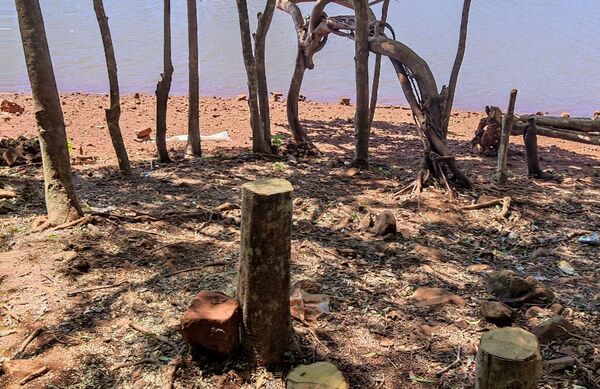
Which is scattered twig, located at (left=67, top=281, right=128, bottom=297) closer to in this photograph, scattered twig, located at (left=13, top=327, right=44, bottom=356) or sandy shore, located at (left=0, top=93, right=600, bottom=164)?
scattered twig, located at (left=13, top=327, right=44, bottom=356)

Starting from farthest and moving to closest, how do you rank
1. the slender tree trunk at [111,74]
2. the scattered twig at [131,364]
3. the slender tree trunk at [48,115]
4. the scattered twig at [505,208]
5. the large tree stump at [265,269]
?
the slender tree trunk at [111,74]
the scattered twig at [505,208]
the slender tree trunk at [48,115]
the scattered twig at [131,364]
the large tree stump at [265,269]

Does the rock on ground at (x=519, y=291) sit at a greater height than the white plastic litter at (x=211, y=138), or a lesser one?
lesser

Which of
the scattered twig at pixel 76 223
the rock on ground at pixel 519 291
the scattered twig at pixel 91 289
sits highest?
the scattered twig at pixel 76 223

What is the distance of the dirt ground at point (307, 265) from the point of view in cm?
308

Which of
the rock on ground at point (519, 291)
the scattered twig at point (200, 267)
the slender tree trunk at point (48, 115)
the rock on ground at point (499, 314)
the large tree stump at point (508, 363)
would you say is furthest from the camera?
the slender tree trunk at point (48, 115)

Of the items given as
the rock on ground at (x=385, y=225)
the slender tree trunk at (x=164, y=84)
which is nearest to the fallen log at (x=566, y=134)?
the rock on ground at (x=385, y=225)

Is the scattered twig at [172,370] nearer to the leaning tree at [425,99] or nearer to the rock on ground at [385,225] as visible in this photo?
the rock on ground at [385,225]

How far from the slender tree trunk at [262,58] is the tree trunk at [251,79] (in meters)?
0.09

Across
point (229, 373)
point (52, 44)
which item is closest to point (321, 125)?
point (229, 373)

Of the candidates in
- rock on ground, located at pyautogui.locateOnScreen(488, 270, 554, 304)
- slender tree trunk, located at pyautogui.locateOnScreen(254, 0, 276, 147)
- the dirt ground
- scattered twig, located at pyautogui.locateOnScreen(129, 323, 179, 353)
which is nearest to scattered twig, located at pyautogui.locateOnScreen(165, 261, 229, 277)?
the dirt ground

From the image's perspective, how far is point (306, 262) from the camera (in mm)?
4523

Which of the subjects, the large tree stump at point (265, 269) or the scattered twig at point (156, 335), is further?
the scattered twig at point (156, 335)

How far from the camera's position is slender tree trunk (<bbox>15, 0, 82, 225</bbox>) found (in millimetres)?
4426

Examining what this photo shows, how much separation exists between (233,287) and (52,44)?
18940 mm
